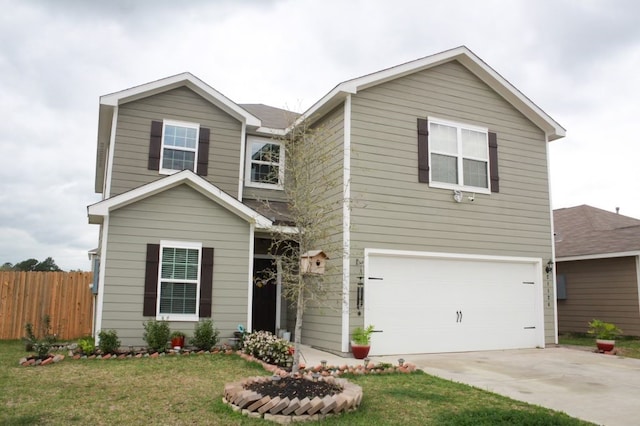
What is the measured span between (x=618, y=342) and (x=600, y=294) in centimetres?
177

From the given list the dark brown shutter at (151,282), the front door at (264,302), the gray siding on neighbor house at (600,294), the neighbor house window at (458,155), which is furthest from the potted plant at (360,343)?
the gray siding on neighbor house at (600,294)

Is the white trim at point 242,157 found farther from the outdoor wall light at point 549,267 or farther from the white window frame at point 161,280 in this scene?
the outdoor wall light at point 549,267

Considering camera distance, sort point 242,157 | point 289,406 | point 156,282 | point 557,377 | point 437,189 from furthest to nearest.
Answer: point 242,157
point 437,189
point 156,282
point 557,377
point 289,406

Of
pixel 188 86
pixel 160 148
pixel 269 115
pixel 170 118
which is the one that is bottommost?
pixel 160 148

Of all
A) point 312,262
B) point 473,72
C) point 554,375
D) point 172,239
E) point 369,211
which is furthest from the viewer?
point 473,72

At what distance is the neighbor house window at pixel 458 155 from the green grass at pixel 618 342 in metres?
4.72

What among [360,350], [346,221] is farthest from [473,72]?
[360,350]

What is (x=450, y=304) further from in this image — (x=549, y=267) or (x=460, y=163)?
(x=460, y=163)

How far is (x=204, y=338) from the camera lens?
1009 cm

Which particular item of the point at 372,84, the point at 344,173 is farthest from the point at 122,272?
the point at 372,84

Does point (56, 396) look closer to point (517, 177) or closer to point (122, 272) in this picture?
point (122, 272)

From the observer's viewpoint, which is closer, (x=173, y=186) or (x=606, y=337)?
(x=173, y=186)

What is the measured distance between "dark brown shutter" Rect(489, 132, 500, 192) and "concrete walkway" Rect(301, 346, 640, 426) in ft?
12.6

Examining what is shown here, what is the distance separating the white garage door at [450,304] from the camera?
35.8ft
